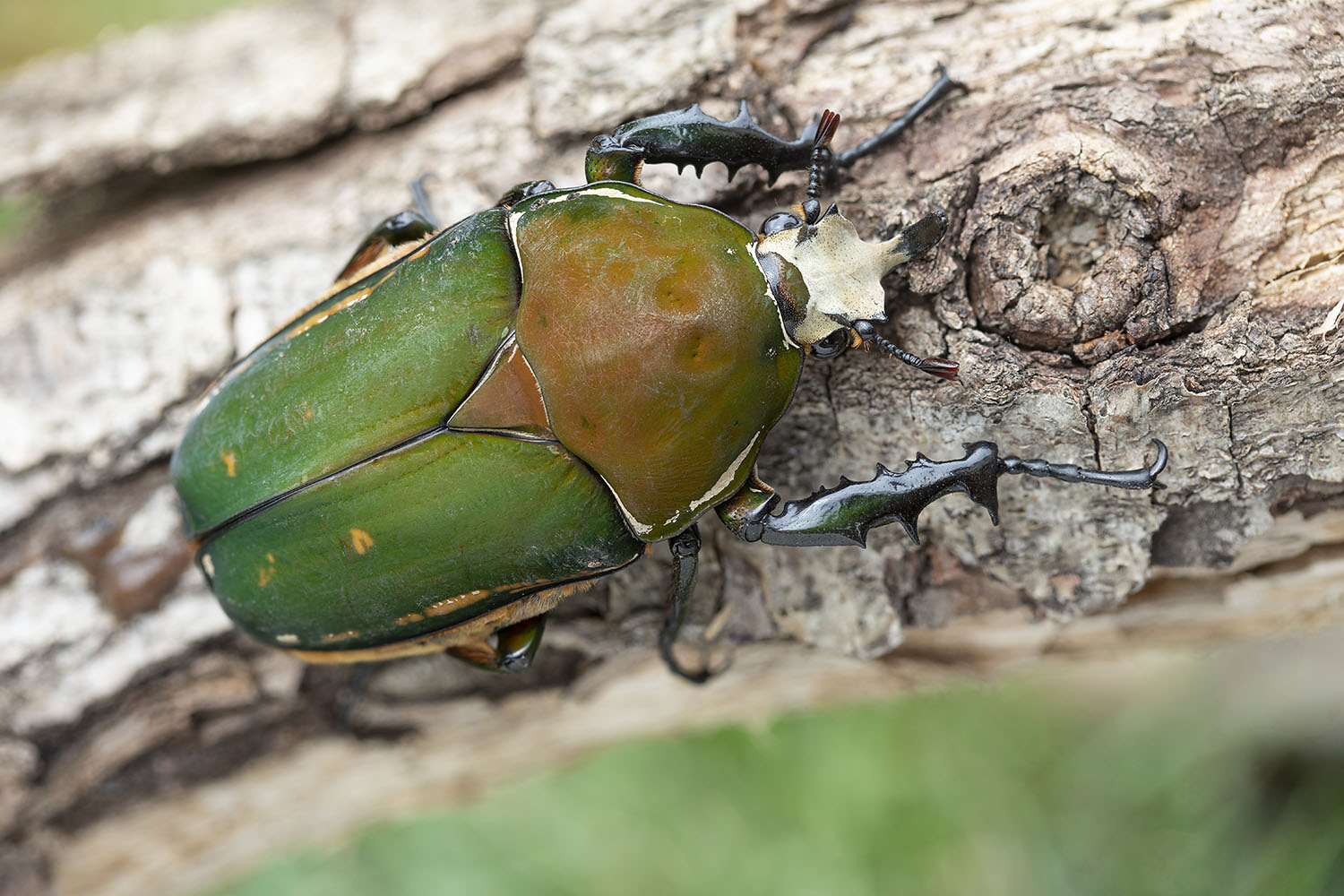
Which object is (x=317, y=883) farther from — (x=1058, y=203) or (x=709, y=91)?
(x=1058, y=203)

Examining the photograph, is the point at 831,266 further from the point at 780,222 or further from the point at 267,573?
the point at 267,573

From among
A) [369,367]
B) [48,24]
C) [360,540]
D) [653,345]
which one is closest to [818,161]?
[653,345]

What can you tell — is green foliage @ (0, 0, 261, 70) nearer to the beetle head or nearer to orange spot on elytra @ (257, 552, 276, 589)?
orange spot on elytra @ (257, 552, 276, 589)

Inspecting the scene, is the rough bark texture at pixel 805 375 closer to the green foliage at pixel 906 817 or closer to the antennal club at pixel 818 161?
the antennal club at pixel 818 161

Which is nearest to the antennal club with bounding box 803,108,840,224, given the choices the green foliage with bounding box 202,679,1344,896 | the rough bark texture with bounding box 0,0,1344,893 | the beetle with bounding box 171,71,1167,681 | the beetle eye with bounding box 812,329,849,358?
the beetle with bounding box 171,71,1167,681

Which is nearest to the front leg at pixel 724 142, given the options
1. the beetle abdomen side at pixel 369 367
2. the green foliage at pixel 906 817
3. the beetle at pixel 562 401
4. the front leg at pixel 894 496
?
the beetle at pixel 562 401

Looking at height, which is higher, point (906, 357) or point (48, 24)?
point (48, 24)

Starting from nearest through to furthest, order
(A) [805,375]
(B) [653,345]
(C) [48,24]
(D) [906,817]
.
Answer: (B) [653,345], (A) [805,375], (D) [906,817], (C) [48,24]
